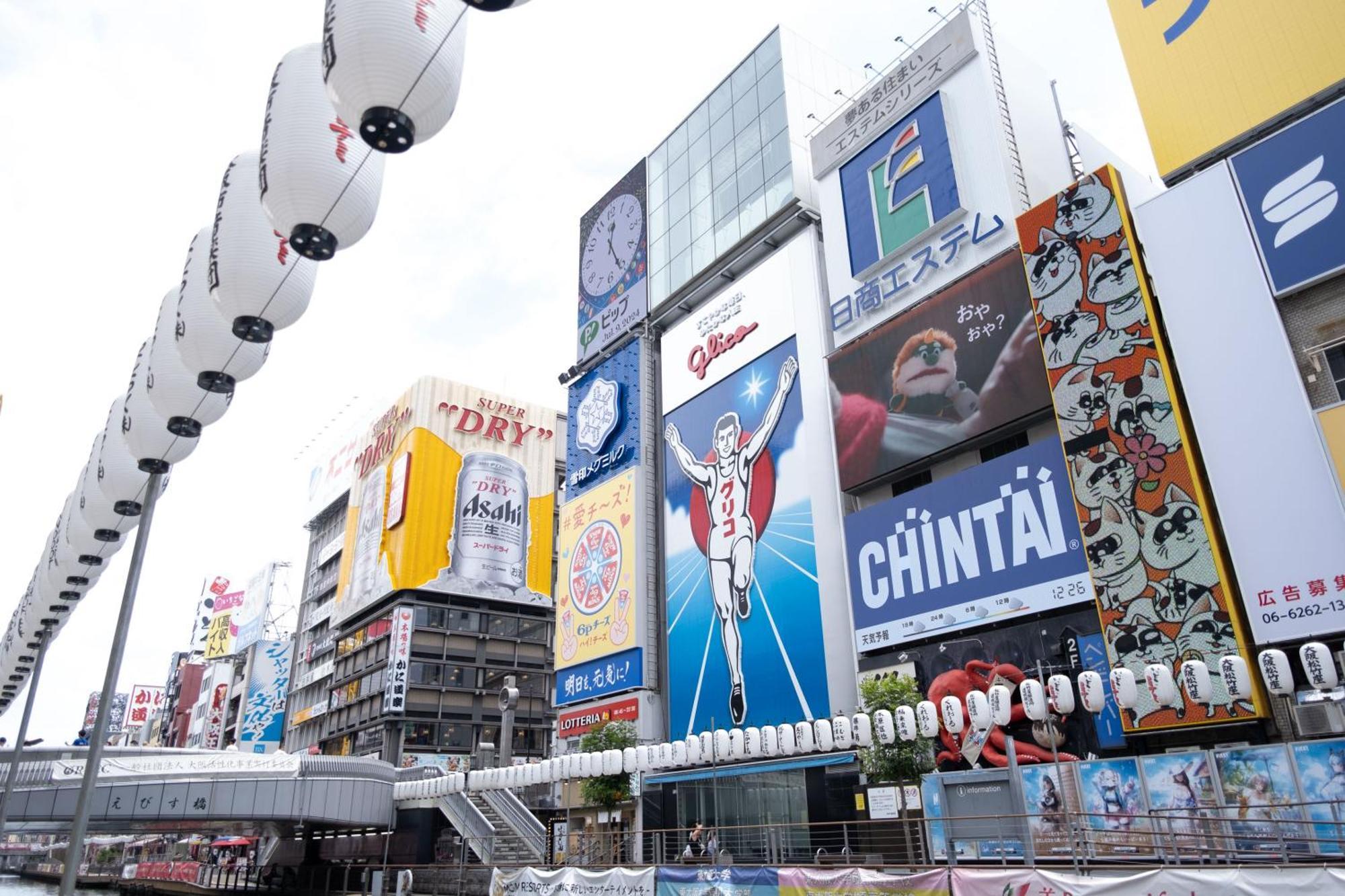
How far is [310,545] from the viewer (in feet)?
298

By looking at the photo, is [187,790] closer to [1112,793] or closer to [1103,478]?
[1112,793]

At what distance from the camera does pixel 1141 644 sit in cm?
2005

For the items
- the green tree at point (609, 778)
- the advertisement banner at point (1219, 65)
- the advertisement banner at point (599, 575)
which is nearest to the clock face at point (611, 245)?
the advertisement banner at point (599, 575)

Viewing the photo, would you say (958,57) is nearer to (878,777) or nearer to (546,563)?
(878,777)

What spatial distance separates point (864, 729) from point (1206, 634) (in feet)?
28.0

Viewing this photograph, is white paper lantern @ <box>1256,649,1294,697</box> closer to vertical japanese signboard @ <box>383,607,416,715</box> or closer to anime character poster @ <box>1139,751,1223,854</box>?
anime character poster @ <box>1139,751,1223,854</box>

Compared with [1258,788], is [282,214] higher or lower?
higher

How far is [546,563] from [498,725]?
12545 millimetres

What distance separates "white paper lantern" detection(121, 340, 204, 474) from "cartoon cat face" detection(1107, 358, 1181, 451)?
65.0 ft

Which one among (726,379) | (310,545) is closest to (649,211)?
(726,379)

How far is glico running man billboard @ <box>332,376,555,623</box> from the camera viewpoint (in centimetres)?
6612

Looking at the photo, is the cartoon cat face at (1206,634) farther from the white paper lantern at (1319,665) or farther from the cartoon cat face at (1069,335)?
the cartoon cat face at (1069,335)

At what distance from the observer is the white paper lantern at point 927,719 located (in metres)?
22.3

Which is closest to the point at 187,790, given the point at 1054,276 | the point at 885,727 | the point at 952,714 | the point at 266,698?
the point at 885,727
